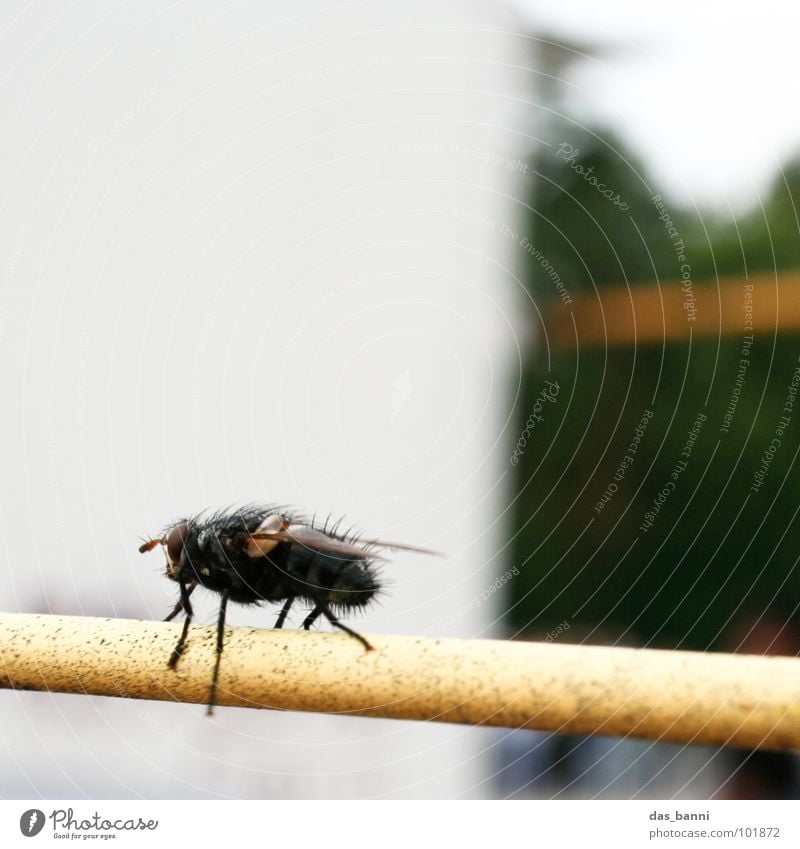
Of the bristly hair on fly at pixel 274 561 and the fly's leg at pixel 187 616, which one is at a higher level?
the bristly hair on fly at pixel 274 561

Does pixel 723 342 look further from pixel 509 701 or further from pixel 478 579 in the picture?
pixel 509 701
